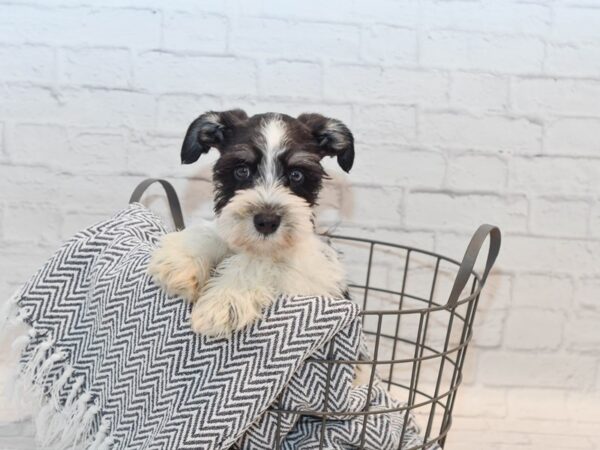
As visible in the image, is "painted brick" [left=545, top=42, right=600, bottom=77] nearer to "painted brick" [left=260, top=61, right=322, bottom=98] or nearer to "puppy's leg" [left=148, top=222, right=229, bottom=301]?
"painted brick" [left=260, top=61, right=322, bottom=98]

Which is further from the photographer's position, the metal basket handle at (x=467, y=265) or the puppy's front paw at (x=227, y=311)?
the metal basket handle at (x=467, y=265)

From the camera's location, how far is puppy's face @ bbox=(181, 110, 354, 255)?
37.0 inches

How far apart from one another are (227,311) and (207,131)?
1.15ft

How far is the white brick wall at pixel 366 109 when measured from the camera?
1.43 metres

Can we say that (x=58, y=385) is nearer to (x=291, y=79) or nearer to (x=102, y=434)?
(x=102, y=434)

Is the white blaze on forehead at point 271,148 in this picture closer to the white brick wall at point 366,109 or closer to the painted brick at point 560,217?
the white brick wall at point 366,109

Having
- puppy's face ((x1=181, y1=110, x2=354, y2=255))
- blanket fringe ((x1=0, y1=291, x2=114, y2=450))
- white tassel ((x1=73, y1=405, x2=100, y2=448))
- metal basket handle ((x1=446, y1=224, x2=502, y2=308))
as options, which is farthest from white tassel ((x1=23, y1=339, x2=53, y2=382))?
metal basket handle ((x1=446, y1=224, x2=502, y2=308))

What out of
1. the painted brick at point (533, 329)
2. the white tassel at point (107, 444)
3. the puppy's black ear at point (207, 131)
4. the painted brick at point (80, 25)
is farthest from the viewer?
the painted brick at point (533, 329)

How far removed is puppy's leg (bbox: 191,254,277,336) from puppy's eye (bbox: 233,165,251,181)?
12 centimetres

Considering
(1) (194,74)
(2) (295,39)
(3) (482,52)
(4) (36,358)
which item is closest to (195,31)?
(1) (194,74)

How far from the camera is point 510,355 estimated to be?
61.0 inches

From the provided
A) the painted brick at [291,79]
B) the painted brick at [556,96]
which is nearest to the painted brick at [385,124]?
the painted brick at [291,79]

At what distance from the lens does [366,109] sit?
1.46 meters

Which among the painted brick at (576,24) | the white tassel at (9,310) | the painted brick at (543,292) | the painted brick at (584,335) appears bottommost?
the painted brick at (584,335)
